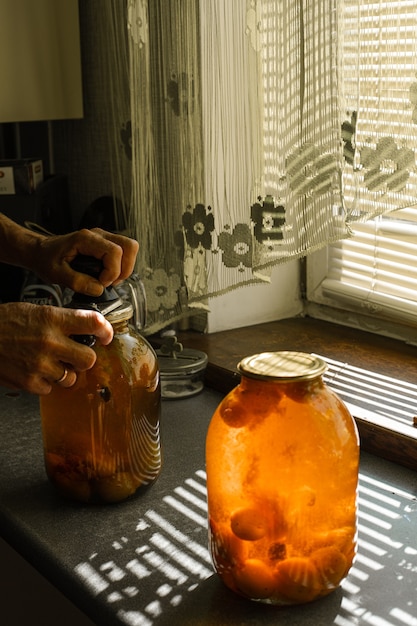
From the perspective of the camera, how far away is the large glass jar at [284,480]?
85 centimetres

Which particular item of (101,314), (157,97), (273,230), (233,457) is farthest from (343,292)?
(233,457)

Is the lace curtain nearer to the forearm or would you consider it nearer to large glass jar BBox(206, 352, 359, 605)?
the forearm

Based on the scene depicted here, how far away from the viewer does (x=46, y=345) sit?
3.34 feet

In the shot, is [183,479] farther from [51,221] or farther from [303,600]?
[51,221]

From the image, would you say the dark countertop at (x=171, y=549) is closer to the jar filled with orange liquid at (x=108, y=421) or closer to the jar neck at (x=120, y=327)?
the jar filled with orange liquid at (x=108, y=421)

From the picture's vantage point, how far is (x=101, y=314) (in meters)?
1.04

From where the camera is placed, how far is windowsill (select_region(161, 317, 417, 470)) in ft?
4.11

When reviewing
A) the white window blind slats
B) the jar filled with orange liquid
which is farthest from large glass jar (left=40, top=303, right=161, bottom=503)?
the white window blind slats

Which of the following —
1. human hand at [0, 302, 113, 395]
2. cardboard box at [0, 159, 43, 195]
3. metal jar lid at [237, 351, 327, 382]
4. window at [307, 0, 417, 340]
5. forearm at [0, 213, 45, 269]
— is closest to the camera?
metal jar lid at [237, 351, 327, 382]

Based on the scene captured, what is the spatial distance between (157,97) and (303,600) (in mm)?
1049

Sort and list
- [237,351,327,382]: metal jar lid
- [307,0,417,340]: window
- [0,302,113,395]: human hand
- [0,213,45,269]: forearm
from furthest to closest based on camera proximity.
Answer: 1. [0,213,45,269]: forearm
2. [307,0,417,340]: window
3. [0,302,113,395]: human hand
4. [237,351,327,382]: metal jar lid

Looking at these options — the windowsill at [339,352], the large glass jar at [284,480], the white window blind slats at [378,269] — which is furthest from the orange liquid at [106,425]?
the white window blind slats at [378,269]

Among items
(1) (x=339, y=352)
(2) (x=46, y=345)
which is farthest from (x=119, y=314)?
A: (1) (x=339, y=352)

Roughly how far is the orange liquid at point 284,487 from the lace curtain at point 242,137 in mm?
493
